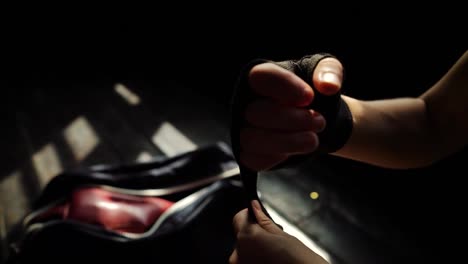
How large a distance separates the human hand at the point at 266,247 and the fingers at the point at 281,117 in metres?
0.20

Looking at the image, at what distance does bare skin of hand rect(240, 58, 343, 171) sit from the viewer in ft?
1.33

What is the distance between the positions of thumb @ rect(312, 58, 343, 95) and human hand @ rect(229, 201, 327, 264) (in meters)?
0.25

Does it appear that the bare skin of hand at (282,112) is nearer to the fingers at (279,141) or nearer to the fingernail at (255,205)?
the fingers at (279,141)

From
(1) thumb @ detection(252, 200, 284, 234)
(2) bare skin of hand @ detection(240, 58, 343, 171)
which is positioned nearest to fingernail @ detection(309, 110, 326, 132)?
(2) bare skin of hand @ detection(240, 58, 343, 171)

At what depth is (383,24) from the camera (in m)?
1.37

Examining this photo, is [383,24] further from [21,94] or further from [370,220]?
[21,94]

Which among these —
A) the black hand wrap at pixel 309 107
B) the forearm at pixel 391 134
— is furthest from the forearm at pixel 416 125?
the black hand wrap at pixel 309 107

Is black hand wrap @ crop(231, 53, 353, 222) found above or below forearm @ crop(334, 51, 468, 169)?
above

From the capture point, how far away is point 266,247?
0.54m

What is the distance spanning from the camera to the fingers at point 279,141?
43cm

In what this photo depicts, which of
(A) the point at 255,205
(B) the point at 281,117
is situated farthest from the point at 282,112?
(A) the point at 255,205

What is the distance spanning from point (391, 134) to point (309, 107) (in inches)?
13.0

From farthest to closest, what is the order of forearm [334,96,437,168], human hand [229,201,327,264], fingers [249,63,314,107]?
1. forearm [334,96,437,168]
2. human hand [229,201,327,264]
3. fingers [249,63,314,107]

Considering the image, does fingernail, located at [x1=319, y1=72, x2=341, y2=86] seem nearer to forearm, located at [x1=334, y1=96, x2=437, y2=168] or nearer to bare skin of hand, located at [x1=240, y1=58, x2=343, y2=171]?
bare skin of hand, located at [x1=240, y1=58, x2=343, y2=171]
